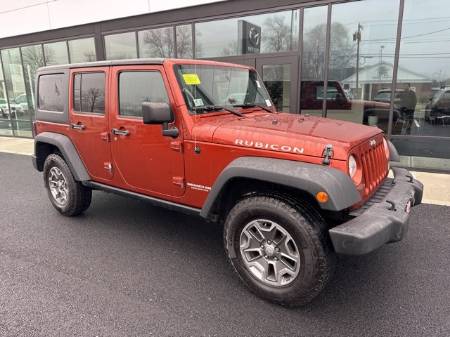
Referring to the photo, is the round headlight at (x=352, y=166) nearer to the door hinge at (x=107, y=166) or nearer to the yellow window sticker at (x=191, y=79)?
the yellow window sticker at (x=191, y=79)

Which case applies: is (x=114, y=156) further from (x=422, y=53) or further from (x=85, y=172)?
(x=422, y=53)

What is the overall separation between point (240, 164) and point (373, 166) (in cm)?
117

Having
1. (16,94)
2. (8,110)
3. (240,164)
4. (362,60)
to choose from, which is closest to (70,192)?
(240,164)

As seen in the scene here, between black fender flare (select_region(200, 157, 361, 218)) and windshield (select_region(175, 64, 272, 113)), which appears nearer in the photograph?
black fender flare (select_region(200, 157, 361, 218))

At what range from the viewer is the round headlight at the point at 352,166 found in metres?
2.55

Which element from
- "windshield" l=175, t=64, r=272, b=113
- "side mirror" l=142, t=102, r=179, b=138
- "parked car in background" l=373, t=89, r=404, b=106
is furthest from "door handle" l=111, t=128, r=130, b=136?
"parked car in background" l=373, t=89, r=404, b=106

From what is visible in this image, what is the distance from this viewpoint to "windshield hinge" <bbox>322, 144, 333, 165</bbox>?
8.13 ft

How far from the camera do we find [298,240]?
2.53m

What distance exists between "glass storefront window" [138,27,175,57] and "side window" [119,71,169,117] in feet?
21.4

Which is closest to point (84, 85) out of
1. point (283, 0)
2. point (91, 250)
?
point (91, 250)

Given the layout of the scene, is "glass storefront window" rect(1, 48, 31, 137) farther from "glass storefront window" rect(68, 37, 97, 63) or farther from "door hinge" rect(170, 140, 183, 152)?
"door hinge" rect(170, 140, 183, 152)

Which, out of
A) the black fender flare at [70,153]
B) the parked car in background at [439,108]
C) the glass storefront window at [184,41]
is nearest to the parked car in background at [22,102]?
the glass storefront window at [184,41]

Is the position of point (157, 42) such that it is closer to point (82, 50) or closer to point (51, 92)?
point (82, 50)

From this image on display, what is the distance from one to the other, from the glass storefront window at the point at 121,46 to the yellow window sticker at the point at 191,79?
774cm
